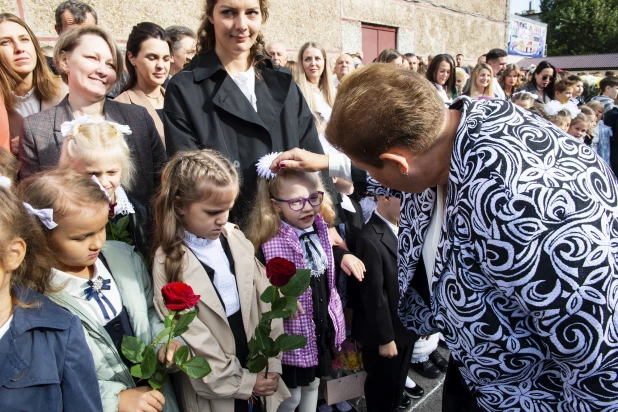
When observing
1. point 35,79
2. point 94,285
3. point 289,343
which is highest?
point 35,79

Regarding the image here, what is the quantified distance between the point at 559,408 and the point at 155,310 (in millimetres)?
1439

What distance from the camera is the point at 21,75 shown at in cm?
258

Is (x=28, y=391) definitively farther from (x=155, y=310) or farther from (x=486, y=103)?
(x=486, y=103)

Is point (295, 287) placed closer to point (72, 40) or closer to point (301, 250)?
point (301, 250)

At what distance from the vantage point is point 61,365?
4.44 ft

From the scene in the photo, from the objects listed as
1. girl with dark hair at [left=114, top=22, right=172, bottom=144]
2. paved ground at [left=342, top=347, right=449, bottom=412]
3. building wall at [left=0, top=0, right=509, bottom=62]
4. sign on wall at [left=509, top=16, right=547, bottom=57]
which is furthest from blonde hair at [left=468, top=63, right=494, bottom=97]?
sign on wall at [left=509, top=16, right=547, bottom=57]

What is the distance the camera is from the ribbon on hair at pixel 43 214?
1.46 metres

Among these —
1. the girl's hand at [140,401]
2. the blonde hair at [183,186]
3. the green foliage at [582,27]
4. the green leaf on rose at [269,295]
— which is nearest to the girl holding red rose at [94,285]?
the girl's hand at [140,401]

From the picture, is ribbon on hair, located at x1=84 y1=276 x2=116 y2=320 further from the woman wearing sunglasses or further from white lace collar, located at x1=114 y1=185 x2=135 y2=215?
the woman wearing sunglasses

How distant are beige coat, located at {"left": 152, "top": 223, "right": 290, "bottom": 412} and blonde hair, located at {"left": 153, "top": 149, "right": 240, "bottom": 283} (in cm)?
6

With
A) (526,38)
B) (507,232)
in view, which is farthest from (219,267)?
(526,38)

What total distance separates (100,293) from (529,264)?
143 cm

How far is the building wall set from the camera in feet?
19.4

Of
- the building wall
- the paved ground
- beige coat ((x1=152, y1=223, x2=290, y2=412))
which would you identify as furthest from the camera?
the building wall
